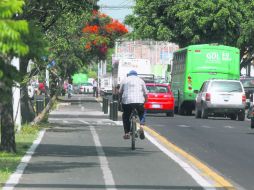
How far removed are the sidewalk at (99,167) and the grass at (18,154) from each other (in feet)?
0.75

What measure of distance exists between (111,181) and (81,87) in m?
109

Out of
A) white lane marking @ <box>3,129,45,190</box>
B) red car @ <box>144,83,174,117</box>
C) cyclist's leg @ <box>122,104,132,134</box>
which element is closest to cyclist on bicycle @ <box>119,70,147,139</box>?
cyclist's leg @ <box>122,104,132,134</box>

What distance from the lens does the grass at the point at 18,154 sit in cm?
1494

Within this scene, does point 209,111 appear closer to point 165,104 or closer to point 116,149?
point 165,104

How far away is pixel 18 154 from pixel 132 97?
3.30 meters

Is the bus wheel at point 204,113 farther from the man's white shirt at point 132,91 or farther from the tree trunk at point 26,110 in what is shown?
the man's white shirt at point 132,91

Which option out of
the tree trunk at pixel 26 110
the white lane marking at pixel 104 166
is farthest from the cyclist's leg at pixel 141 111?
the tree trunk at pixel 26 110

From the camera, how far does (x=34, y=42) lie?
9898 mm

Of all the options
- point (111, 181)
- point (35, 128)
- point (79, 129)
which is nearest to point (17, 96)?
point (35, 128)

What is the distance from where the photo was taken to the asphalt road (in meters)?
16.4

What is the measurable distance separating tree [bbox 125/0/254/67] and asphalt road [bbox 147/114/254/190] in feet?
100

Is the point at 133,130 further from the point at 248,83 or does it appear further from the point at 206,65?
the point at 248,83

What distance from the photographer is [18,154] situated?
18812 mm

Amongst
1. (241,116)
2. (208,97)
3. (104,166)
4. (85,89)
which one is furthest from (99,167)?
(85,89)
